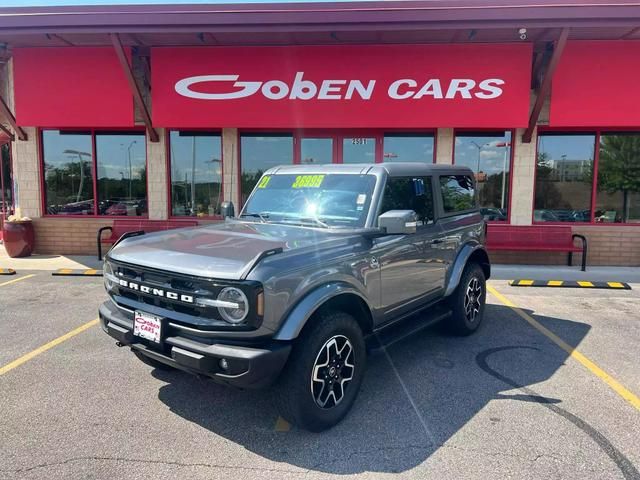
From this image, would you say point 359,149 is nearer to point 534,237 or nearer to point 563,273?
point 534,237

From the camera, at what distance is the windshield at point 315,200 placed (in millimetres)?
4098

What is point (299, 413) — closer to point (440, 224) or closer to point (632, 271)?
point (440, 224)

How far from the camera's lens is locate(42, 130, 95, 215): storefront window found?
11109 millimetres

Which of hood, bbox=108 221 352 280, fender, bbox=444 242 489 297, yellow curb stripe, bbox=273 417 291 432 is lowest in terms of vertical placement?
yellow curb stripe, bbox=273 417 291 432

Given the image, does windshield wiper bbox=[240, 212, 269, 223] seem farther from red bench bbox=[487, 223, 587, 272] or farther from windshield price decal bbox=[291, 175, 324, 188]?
red bench bbox=[487, 223, 587, 272]

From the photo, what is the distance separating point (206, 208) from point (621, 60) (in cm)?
944

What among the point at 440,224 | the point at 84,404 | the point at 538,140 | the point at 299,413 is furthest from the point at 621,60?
the point at 84,404

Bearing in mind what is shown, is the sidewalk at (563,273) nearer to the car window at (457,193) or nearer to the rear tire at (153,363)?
the car window at (457,193)

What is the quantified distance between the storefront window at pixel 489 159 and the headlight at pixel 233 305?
341 inches

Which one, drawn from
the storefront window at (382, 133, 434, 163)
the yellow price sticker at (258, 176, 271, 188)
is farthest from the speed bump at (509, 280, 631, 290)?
the yellow price sticker at (258, 176, 271, 188)

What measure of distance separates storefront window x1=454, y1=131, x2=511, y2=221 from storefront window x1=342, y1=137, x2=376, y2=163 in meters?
1.90

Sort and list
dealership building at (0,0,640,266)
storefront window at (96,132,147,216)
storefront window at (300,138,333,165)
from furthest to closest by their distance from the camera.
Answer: storefront window at (96,132,147,216) → storefront window at (300,138,333,165) → dealership building at (0,0,640,266)

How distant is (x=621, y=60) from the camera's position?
31.2 ft

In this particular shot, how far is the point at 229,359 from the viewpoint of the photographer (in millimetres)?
2881
